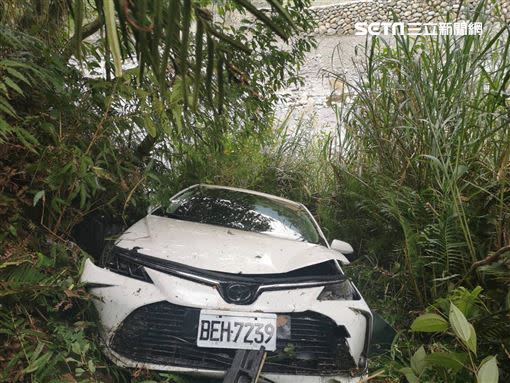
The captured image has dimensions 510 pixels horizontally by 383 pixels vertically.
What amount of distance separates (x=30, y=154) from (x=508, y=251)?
2621mm

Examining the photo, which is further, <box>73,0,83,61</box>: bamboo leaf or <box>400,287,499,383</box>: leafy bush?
<box>400,287,499,383</box>: leafy bush

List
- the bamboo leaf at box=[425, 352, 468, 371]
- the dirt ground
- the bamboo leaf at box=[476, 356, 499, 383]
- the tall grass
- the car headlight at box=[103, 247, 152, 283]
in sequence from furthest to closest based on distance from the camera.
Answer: the dirt ground
the tall grass
the car headlight at box=[103, 247, 152, 283]
the bamboo leaf at box=[425, 352, 468, 371]
the bamboo leaf at box=[476, 356, 499, 383]

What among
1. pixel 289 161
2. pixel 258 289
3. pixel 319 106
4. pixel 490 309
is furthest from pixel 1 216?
pixel 319 106

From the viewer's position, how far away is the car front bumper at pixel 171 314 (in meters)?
2.12

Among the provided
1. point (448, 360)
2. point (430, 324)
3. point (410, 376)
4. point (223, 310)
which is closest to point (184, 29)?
point (223, 310)

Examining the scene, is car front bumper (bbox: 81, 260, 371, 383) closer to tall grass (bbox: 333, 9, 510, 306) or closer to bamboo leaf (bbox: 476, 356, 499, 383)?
bamboo leaf (bbox: 476, 356, 499, 383)

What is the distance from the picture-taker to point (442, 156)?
2.92m

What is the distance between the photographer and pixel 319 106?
9672 mm

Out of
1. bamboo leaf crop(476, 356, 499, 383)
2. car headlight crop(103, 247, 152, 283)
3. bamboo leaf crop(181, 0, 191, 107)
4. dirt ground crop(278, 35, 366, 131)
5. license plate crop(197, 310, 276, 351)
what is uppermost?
bamboo leaf crop(181, 0, 191, 107)

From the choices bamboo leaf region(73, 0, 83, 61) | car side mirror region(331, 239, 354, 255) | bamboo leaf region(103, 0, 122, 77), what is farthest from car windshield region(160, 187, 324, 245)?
bamboo leaf region(103, 0, 122, 77)

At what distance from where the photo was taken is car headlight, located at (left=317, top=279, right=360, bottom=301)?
2379 mm

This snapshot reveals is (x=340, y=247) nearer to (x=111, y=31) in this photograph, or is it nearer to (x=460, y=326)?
(x=460, y=326)

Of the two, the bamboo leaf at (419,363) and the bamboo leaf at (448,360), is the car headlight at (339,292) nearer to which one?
the bamboo leaf at (419,363)

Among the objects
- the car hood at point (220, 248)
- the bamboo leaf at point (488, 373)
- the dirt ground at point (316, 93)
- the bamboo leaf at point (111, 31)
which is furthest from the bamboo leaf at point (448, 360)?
the dirt ground at point (316, 93)
